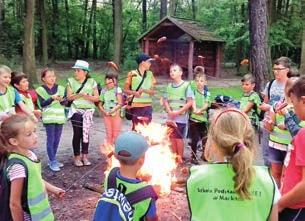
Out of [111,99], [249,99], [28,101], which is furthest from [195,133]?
[28,101]

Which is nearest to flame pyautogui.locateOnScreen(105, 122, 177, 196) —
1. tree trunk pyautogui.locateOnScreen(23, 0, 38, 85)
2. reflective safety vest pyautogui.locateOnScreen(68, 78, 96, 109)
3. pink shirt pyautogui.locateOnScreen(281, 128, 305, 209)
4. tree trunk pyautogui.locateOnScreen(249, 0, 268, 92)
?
reflective safety vest pyautogui.locateOnScreen(68, 78, 96, 109)

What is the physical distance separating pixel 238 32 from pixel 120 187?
24830 millimetres

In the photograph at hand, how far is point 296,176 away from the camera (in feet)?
8.60

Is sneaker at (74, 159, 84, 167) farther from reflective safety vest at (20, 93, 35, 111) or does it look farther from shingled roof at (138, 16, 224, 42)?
shingled roof at (138, 16, 224, 42)

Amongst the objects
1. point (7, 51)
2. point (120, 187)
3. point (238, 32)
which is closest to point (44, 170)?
point (120, 187)

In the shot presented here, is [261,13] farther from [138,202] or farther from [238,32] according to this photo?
[238,32]

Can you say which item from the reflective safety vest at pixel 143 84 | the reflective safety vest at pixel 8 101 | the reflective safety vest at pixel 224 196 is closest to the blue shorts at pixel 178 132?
the reflective safety vest at pixel 143 84

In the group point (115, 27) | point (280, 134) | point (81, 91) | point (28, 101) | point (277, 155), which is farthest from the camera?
point (115, 27)

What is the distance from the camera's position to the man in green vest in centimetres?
711

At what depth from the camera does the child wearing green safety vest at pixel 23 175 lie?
2988mm

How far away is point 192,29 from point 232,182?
2141 centimetres

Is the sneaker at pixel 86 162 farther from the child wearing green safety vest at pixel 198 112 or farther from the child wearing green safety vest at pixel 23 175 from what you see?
the child wearing green safety vest at pixel 23 175

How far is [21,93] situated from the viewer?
20.2 feet

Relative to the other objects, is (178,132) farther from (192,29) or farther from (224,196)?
(192,29)
